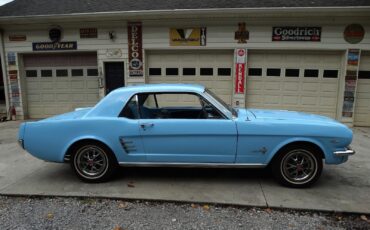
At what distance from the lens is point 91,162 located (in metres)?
4.45

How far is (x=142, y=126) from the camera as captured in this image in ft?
14.0

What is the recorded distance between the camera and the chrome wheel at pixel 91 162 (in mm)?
4414

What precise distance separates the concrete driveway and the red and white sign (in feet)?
15.9

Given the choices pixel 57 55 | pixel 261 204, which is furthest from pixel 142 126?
pixel 57 55

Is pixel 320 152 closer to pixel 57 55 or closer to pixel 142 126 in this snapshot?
pixel 142 126

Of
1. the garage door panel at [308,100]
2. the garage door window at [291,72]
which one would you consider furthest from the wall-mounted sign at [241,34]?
the garage door panel at [308,100]

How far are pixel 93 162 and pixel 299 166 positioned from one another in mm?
3042

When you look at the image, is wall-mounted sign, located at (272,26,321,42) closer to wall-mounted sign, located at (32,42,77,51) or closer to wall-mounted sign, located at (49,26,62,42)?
wall-mounted sign, located at (32,42,77,51)

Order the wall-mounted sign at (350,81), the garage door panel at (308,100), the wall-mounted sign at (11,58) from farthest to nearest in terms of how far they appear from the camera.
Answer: the wall-mounted sign at (11,58), the garage door panel at (308,100), the wall-mounted sign at (350,81)

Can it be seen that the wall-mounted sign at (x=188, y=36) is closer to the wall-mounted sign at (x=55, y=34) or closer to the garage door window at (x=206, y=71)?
the garage door window at (x=206, y=71)

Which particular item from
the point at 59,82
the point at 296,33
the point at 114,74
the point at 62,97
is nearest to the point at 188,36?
the point at 114,74

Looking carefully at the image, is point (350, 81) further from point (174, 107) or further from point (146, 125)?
point (146, 125)

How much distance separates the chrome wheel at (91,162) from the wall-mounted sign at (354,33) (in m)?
8.37

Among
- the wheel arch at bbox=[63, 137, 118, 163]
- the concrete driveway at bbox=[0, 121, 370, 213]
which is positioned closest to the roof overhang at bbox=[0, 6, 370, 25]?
the concrete driveway at bbox=[0, 121, 370, 213]
